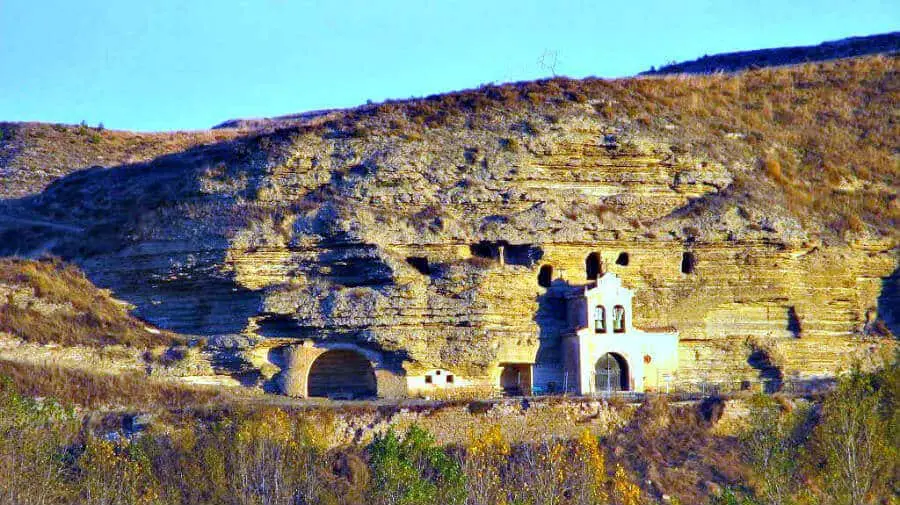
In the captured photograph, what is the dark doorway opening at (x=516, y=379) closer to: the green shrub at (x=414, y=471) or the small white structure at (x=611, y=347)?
the small white structure at (x=611, y=347)

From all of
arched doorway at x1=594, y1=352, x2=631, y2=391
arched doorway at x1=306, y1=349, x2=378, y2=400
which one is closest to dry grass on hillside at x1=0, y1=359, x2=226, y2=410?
arched doorway at x1=306, y1=349, x2=378, y2=400

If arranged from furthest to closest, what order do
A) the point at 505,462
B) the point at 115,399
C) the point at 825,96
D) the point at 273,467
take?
1. the point at 825,96
2. the point at 115,399
3. the point at 505,462
4. the point at 273,467

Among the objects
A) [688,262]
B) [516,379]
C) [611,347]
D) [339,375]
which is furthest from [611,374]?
[339,375]

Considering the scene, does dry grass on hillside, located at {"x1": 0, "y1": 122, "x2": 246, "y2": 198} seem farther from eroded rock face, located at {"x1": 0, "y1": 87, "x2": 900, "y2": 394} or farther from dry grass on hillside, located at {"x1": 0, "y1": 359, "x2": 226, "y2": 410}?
dry grass on hillside, located at {"x1": 0, "y1": 359, "x2": 226, "y2": 410}

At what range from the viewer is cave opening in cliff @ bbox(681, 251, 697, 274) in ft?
169

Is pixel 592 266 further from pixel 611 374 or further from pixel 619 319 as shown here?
pixel 611 374

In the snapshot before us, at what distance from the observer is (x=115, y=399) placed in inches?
1746

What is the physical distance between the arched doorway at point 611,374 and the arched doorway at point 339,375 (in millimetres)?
7593

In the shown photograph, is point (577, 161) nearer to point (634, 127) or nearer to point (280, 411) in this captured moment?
point (634, 127)

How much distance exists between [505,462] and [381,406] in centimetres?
497

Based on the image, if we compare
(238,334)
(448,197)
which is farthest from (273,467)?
(448,197)

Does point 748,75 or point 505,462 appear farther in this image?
point 748,75

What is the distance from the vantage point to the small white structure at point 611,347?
161 ft

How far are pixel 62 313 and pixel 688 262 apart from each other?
21.2 meters
